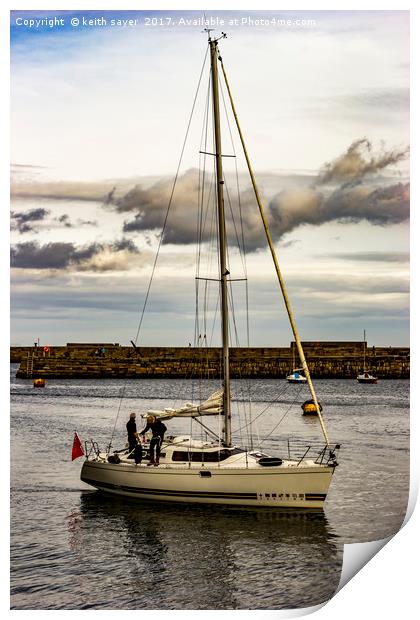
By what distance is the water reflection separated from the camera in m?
12.6

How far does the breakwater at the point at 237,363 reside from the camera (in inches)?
2749

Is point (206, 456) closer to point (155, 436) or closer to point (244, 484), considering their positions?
point (244, 484)

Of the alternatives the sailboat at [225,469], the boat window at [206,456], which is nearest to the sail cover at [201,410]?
the sailboat at [225,469]

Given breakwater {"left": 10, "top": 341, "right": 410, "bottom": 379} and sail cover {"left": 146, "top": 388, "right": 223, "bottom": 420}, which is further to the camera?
breakwater {"left": 10, "top": 341, "right": 410, "bottom": 379}

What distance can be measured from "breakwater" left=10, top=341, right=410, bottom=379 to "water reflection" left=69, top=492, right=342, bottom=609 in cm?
5041

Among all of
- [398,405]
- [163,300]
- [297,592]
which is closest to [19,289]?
[163,300]

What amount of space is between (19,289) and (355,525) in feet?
24.2

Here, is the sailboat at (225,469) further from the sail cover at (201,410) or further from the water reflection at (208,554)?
the water reflection at (208,554)

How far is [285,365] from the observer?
69875mm

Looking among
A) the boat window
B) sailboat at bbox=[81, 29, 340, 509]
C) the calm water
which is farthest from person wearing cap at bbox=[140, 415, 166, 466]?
the calm water

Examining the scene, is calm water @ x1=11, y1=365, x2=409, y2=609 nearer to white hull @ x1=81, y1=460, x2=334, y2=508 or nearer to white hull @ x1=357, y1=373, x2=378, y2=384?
white hull @ x1=81, y1=460, x2=334, y2=508
